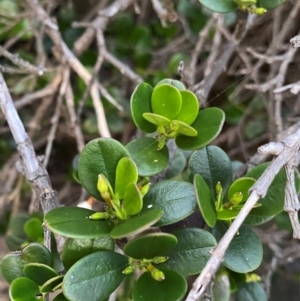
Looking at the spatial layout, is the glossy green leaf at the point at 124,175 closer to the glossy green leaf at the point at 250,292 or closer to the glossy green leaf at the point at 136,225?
the glossy green leaf at the point at 136,225

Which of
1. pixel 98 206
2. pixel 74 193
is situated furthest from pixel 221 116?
pixel 74 193

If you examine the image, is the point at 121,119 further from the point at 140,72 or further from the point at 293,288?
the point at 293,288

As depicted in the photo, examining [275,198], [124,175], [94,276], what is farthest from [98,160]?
[275,198]

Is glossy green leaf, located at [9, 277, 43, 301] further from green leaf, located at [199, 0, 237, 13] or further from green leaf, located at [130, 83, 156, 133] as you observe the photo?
green leaf, located at [199, 0, 237, 13]

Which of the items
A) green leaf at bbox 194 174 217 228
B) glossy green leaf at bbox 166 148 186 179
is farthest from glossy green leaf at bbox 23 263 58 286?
glossy green leaf at bbox 166 148 186 179

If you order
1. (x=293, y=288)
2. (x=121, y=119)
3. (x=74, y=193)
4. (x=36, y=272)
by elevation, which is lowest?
(x=293, y=288)

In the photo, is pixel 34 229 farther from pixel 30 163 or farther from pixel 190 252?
pixel 190 252
